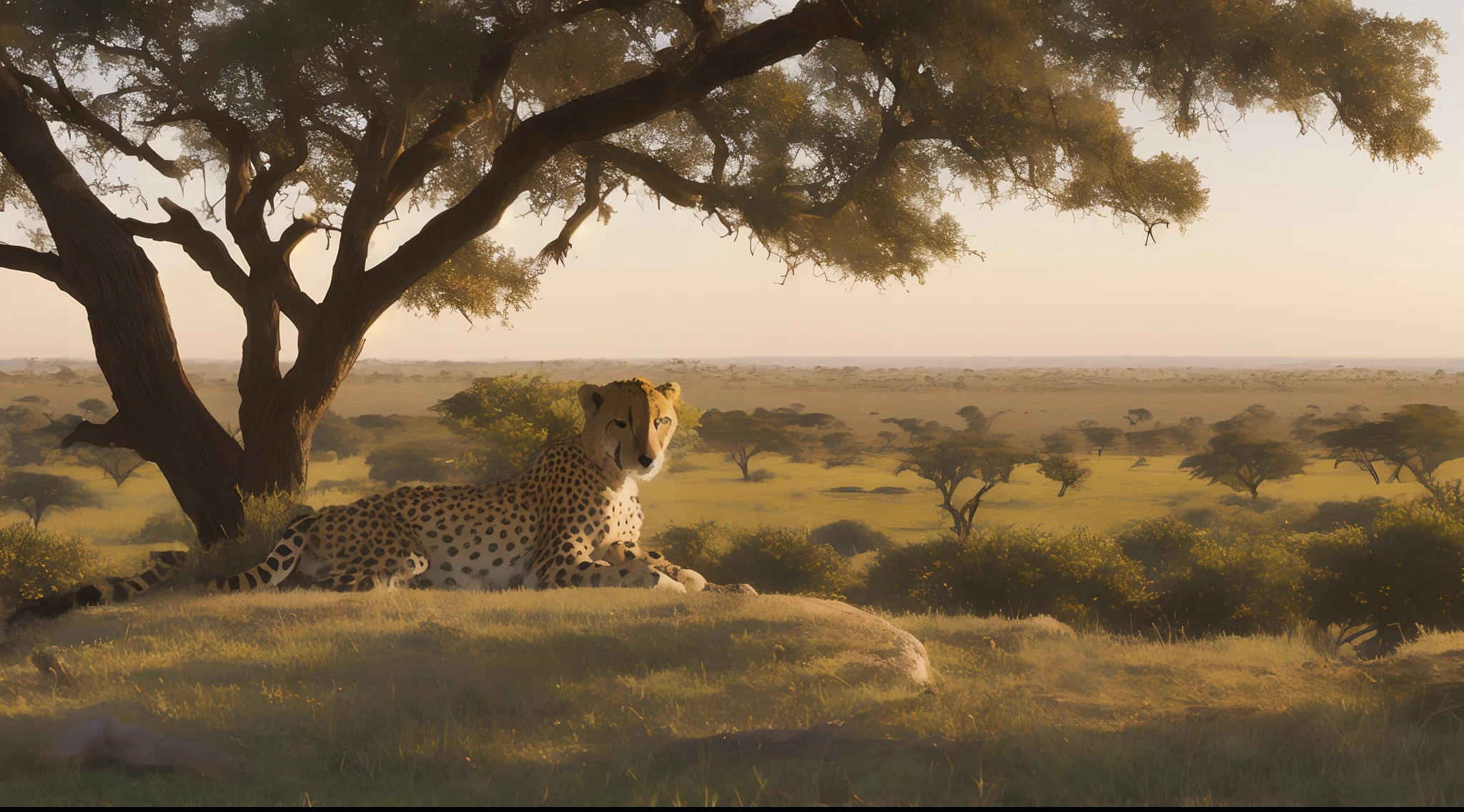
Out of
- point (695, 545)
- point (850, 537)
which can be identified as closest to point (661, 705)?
point (695, 545)

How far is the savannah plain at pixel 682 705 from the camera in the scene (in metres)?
4.36

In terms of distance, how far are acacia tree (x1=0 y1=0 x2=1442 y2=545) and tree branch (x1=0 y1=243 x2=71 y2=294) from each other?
0.09 feet

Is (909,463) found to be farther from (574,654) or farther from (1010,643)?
(574,654)

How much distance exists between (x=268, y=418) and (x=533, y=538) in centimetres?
364

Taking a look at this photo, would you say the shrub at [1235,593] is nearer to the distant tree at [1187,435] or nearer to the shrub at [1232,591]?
the shrub at [1232,591]

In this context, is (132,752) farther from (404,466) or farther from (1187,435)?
(1187,435)

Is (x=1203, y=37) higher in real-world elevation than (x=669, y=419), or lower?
higher

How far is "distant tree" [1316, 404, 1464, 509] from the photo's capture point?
2494 cm

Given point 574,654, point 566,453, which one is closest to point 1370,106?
point 566,453

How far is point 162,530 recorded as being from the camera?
22.4 meters

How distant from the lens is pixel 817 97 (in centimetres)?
1296

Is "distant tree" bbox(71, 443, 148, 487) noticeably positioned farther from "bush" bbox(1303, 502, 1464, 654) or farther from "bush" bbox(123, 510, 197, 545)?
"bush" bbox(1303, 502, 1464, 654)

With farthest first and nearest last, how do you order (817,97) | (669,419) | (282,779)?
1. (817,97)
2. (669,419)
3. (282,779)

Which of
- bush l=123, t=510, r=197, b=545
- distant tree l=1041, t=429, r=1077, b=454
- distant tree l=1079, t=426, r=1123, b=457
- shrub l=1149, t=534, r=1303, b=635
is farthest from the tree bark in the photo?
distant tree l=1079, t=426, r=1123, b=457
